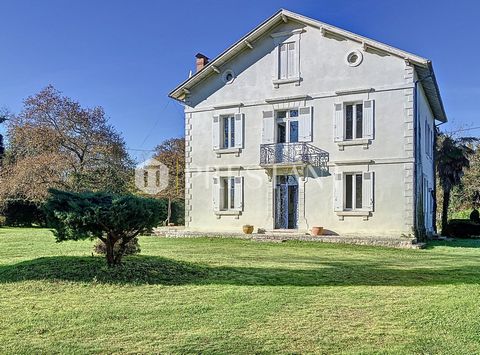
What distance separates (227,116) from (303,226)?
223 inches

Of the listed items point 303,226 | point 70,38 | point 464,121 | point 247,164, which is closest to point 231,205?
point 247,164

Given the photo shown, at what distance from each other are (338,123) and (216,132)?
519 cm

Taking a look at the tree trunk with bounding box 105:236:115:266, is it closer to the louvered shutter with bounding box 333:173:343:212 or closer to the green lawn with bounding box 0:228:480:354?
the green lawn with bounding box 0:228:480:354

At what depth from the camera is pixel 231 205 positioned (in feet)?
59.4

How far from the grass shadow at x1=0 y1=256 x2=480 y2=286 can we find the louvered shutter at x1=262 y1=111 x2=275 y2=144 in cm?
921

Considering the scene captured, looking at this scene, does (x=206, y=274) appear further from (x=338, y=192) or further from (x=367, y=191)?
(x=367, y=191)

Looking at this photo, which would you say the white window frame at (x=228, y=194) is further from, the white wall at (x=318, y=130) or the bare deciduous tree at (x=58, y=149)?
the bare deciduous tree at (x=58, y=149)

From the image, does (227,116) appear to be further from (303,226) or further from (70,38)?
(70,38)

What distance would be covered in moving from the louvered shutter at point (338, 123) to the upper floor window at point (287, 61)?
2.29 metres

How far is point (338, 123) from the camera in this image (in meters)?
16.0

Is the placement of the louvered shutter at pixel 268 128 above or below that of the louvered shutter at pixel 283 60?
below

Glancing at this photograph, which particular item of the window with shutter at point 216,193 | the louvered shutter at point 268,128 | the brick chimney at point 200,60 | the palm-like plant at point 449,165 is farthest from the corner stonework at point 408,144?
the brick chimney at point 200,60

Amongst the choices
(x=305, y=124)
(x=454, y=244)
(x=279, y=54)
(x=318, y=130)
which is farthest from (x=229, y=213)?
(x=454, y=244)

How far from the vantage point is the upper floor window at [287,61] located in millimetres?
16938
